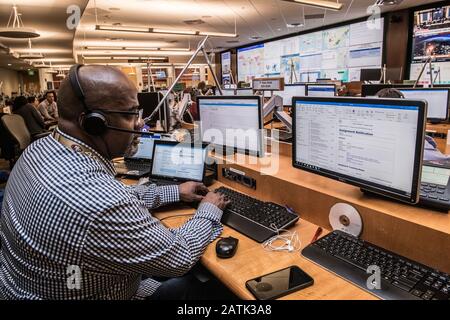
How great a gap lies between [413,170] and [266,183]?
642 mm

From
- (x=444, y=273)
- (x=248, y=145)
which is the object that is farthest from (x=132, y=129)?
(x=444, y=273)

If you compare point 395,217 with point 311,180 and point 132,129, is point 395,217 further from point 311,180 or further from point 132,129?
point 132,129

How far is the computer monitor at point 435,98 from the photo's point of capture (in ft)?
11.7

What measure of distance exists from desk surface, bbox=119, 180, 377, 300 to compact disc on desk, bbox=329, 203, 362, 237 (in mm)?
68

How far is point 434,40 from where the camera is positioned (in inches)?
257

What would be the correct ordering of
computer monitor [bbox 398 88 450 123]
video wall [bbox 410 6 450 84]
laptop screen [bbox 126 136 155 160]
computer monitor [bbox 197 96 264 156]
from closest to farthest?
1. computer monitor [bbox 197 96 264 156]
2. laptop screen [bbox 126 136 155 160]
3. computer monitor [bbox 398 88 450 123]
4. video wall [bbox 410 6 450 84]

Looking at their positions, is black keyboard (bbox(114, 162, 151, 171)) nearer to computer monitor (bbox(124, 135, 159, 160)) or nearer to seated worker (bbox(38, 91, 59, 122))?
computer monitor (bbox(124, 135, 159, 160))

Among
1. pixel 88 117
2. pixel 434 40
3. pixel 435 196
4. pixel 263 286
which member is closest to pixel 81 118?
pixel 88 117

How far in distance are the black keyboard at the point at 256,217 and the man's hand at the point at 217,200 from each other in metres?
0.03

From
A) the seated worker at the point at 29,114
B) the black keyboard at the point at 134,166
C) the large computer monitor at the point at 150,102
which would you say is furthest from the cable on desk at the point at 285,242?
the seated worker at the point at 29,114

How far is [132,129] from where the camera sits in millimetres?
1047

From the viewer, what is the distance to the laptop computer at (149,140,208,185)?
1639mm

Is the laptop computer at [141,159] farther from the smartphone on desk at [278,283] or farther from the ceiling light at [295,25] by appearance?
the ceiling light at [295,25]

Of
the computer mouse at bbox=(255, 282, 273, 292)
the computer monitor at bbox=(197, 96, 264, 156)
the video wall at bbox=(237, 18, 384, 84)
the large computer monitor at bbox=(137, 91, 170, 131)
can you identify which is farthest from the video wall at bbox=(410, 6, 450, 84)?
the computer mouse at bbox=(255, 282, 273, 292)
